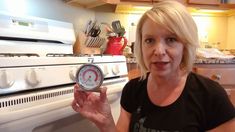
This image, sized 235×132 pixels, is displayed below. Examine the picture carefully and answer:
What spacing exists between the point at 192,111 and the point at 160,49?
241 millimetres

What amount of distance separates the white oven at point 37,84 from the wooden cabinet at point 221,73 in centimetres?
80

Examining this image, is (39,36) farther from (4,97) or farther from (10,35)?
(4,97)

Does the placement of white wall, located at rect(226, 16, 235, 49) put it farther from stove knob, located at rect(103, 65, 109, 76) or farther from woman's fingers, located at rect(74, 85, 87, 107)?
woman's fingers, located at rect(74, 85, 87, 107)

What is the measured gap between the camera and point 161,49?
0.76m

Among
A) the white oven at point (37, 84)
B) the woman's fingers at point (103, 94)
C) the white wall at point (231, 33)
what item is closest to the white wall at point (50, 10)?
the white oven at point (37, 84)

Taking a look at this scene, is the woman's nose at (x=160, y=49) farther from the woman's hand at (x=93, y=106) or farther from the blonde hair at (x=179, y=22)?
the woman's hand at (x=93, y=106)

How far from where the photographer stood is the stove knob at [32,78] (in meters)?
0.67

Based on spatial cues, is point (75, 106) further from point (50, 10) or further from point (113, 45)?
point (50, 10)

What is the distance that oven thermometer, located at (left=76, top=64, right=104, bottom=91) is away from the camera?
2.29 feet

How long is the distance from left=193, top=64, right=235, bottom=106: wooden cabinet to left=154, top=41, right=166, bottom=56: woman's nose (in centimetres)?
104

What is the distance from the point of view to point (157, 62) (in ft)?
2.60

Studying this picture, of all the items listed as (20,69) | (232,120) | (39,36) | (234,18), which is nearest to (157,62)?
(232,120)

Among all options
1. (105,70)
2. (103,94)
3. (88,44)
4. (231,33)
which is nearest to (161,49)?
(103,94)

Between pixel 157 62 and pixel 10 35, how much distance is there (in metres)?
0.70
